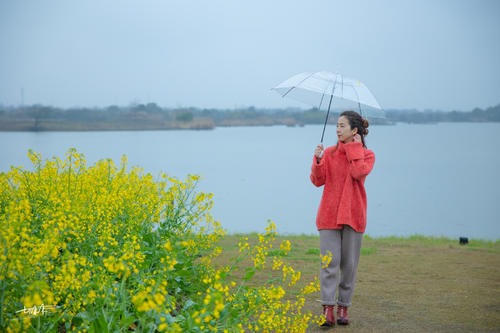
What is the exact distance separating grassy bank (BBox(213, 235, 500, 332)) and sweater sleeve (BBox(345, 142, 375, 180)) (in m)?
1.38

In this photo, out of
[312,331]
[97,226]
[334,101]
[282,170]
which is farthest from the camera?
[282,170]

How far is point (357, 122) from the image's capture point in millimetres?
5008

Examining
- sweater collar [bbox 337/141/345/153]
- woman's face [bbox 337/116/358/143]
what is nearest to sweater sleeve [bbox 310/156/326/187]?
sweater collar [bbox 337/141/345/153]

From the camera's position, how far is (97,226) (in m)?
4.40

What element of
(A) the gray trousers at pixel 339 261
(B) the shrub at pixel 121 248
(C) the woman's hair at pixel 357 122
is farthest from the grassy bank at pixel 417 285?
(C) the woman's hair at pixel 357 122

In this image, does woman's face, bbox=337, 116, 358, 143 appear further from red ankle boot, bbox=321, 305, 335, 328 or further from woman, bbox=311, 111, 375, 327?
red ankle boot, bbox=321, 305, 335, 328

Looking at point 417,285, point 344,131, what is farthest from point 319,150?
point 417,285

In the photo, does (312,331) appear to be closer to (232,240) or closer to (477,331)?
(477,331)

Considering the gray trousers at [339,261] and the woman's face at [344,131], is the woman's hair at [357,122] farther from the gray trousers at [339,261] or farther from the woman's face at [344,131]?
the gray trousers at [339,261]

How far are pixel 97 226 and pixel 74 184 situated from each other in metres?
0.94

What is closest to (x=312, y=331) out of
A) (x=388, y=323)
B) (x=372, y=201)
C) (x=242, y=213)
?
(x=388, y=323)

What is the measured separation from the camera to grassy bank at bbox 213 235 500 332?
16.7ft

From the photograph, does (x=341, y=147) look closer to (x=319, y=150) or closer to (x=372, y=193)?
(x=319, y=150)

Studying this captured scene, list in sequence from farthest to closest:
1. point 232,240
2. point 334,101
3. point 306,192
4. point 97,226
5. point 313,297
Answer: point 306,192, point 232,240, point 313,297, point 334,101, point 97,226
